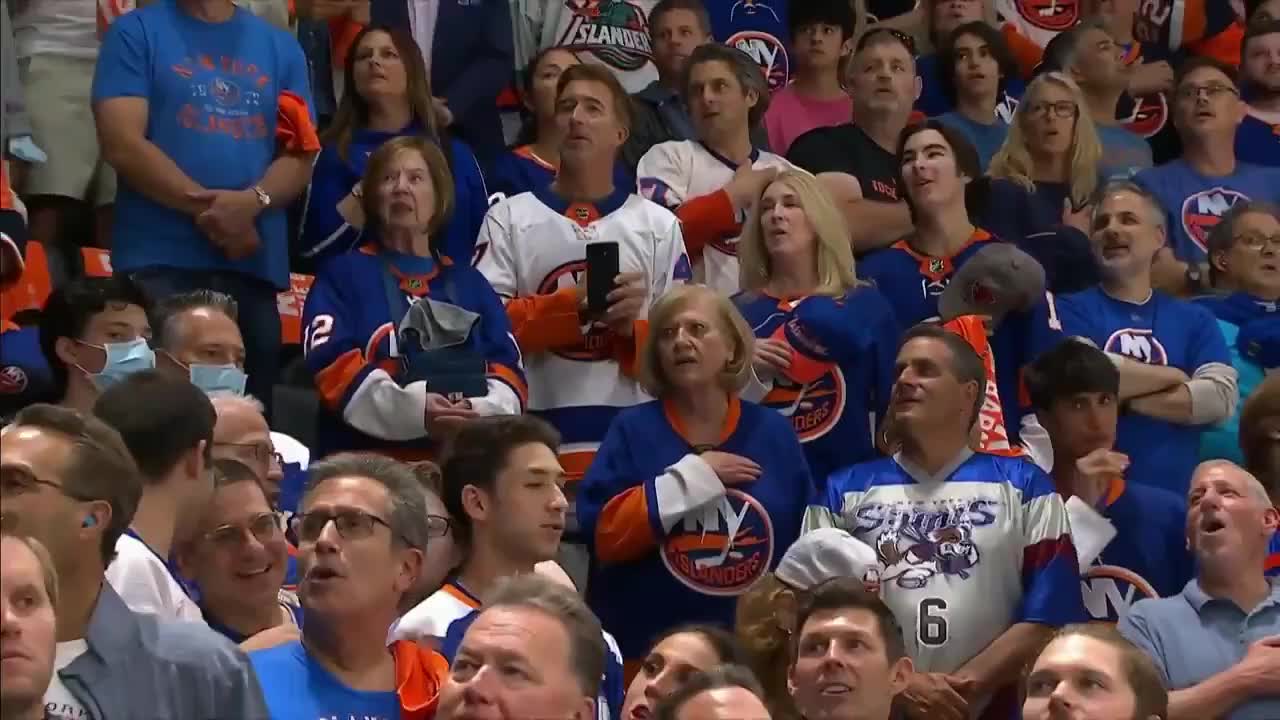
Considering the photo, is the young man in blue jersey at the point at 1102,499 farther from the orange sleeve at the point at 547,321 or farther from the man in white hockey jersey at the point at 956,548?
the orange sleeve at the point at 547,321

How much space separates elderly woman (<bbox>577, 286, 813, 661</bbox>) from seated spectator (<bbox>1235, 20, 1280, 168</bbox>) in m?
3.67

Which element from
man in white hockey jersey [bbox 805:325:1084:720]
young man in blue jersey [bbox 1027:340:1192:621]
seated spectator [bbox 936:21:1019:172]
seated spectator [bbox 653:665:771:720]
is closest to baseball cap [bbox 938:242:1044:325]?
young man in blue jersey [bbox 1027:340:1192:621]

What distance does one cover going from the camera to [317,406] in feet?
21.7

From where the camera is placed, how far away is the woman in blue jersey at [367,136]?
7.03 m

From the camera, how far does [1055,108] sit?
7.77 metres

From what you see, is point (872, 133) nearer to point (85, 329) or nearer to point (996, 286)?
point (996, 286)

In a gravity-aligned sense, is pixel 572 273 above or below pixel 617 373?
above

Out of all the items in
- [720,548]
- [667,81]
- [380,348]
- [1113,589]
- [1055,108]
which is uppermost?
[1055,108]

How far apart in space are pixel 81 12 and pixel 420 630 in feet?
11.5

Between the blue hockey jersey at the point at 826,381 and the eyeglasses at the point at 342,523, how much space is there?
222cm

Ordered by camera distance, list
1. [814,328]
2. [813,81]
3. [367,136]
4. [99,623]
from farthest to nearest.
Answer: [813,81] → [367,136] → [814,328] → [99,623]

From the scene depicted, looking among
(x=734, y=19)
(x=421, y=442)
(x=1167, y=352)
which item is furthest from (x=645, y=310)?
(x=734, y=19)

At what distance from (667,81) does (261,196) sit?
7.32 ft

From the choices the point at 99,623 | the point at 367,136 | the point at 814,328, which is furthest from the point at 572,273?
the point at 99,623
